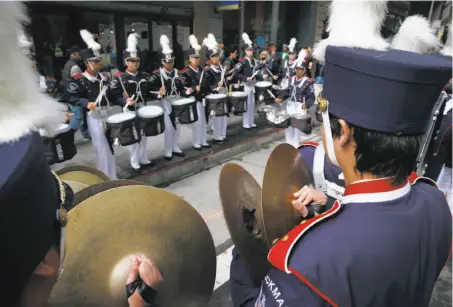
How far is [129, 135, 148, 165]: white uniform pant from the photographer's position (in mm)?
5887

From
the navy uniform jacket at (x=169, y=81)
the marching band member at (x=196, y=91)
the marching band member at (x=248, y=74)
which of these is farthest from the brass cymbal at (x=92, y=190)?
the marching band member at (x=248, y=74)

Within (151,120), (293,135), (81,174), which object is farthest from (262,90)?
(81,174)

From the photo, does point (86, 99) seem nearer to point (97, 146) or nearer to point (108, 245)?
point (97, 146)

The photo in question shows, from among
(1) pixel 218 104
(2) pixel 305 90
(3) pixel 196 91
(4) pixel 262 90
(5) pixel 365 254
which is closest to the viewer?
(5) pixel 365 254

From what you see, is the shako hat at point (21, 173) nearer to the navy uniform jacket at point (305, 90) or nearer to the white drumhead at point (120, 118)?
the white drumhead at point (120, 118)

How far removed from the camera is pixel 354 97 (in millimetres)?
1178

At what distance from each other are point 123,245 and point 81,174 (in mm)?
807

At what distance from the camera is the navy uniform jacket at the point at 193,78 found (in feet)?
23.9

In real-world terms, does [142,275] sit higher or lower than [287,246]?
lower

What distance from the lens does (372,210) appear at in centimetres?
116

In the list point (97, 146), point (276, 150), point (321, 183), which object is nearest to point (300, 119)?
point (97, 146)

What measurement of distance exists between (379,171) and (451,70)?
1.34ft

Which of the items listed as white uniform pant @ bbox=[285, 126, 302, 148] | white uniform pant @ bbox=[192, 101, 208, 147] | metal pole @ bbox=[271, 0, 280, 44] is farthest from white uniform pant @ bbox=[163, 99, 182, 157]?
metal pole @ bbox=[271, 0, 280, 44]

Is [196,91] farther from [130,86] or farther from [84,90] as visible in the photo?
[84,90]
